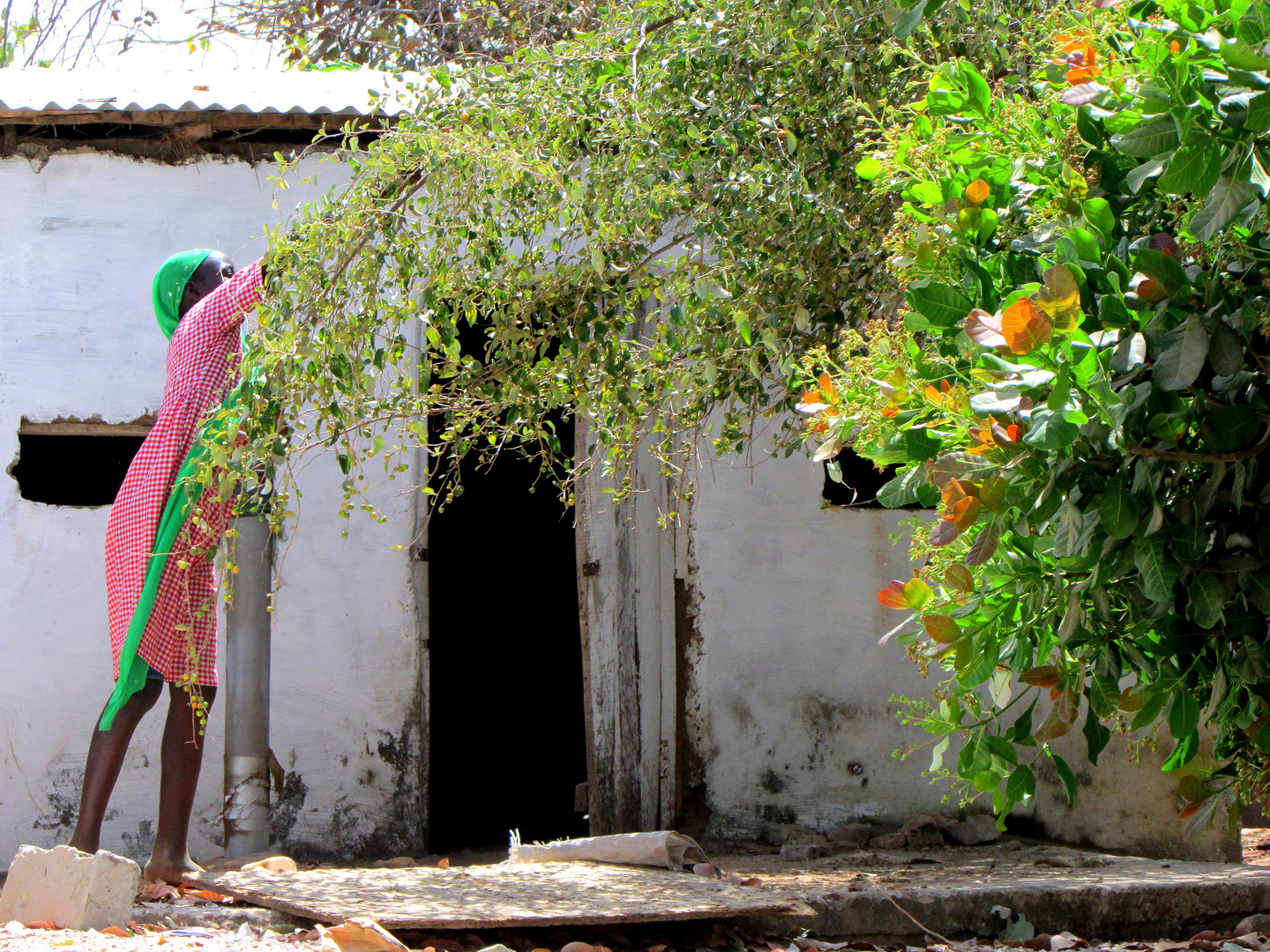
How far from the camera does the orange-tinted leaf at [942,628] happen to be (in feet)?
5.00

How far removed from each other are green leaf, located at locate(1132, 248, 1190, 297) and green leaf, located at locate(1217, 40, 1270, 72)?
0.74 feet

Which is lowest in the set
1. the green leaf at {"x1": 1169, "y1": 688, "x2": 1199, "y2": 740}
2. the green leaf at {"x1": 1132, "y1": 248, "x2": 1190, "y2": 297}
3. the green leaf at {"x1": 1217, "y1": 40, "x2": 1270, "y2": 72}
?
the green leaf at {"x1": 1169, "y1": 688, "x2": 1199, "y2": 740}

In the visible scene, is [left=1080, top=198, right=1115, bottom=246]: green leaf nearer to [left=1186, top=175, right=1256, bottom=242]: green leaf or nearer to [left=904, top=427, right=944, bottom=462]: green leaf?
[left=1186, top=175, right=1256, bottom=242]: green leaf

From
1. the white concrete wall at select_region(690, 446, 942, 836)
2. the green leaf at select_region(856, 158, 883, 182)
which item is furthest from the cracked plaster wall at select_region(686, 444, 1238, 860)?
the green leaf at select_region(856, 158, 883, 182)

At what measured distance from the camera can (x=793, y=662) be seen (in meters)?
4.93

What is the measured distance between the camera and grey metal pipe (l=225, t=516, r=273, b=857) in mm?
3971

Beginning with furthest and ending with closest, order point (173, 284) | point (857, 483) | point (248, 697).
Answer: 1. point (857, 483)
2. point (248, 697)
3. point (173, 284)

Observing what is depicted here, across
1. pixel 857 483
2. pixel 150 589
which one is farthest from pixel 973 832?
pixel 150 589

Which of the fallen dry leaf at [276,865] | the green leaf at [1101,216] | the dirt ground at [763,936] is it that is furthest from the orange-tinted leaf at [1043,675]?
the fallen dry leaf at [276,865]

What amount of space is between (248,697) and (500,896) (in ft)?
4.72

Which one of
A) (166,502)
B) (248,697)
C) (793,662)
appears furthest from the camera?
(793,662)

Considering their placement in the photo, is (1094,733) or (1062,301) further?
(1094,733)

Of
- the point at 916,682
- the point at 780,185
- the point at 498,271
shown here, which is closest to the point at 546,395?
the point at 498,271

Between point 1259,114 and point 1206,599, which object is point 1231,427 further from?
point 1259,114
